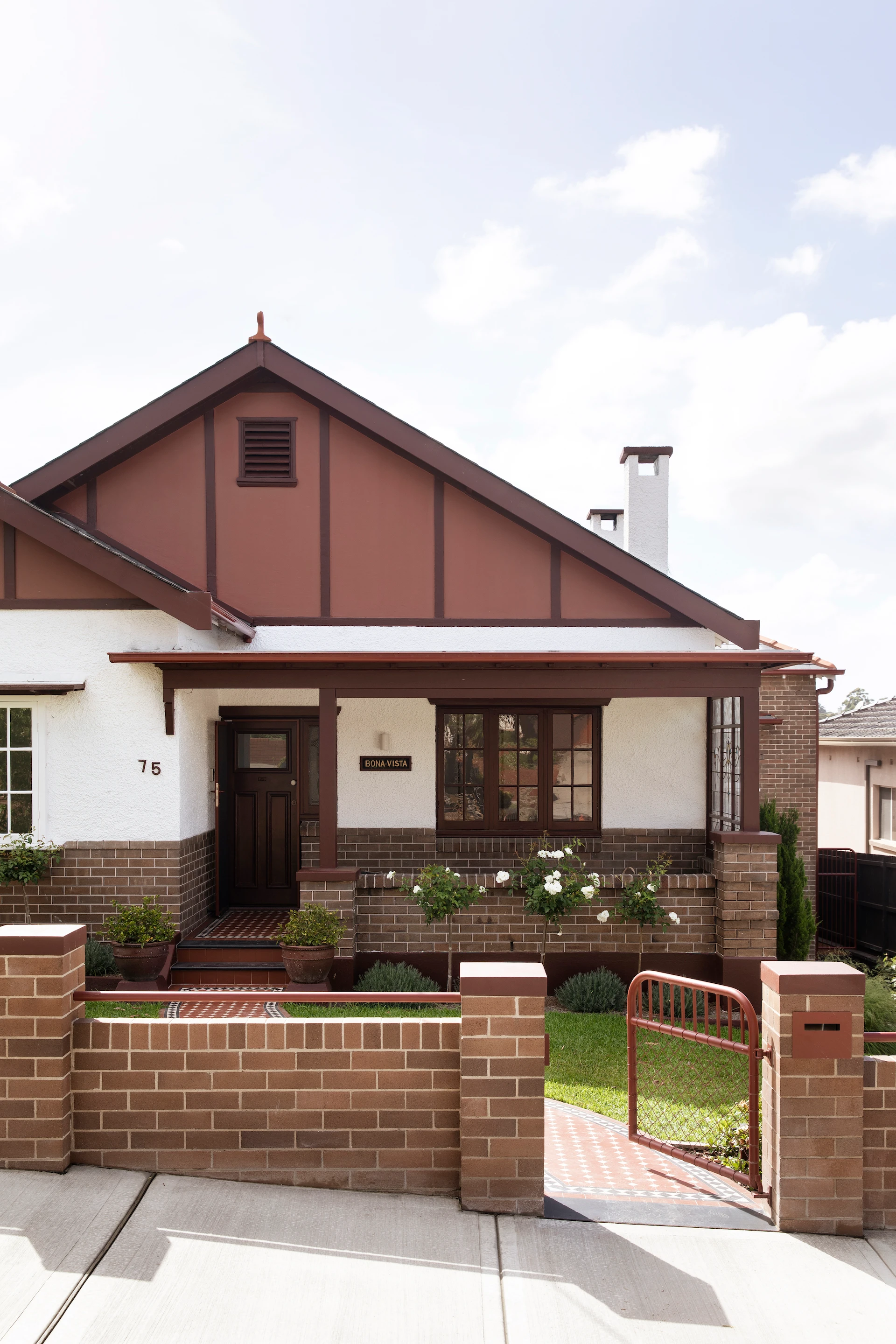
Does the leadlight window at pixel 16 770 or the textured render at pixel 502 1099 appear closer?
the textured render at pixel 502 1099

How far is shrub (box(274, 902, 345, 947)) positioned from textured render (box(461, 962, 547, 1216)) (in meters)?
4.19

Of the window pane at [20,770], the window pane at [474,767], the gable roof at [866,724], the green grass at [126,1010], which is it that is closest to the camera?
the green grass at [126,1010]

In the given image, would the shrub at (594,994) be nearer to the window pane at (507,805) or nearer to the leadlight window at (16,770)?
the window pane at (507,805)

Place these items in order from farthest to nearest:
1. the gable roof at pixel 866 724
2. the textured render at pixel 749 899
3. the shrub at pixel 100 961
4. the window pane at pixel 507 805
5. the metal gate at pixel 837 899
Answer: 1. the gable roof at pixel 866 724
2. the metal gate at pixel 837 899
3. the window pane at pixel 507 805
4. the textured render at pixel 749 899
5. the shrub at pixel 100 961

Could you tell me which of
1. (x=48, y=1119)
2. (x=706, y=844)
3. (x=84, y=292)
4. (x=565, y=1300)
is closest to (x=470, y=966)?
(x=565, y=1300)

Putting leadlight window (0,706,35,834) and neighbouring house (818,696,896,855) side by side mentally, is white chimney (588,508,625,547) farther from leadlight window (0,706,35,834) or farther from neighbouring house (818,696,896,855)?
leadlight window (0,706,35,834)

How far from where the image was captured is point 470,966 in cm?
452

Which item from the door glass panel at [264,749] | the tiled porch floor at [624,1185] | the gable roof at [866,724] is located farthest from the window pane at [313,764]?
the gable roof at [866,724]

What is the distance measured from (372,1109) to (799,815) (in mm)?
11002

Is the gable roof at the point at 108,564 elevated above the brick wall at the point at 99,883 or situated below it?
above

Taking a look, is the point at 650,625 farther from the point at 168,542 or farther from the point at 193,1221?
the point at 193,1221

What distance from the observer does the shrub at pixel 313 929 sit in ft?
27.0

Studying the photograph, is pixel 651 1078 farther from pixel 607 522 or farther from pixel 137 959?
pixel 607 522

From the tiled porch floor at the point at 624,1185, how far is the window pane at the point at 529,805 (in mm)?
4323
